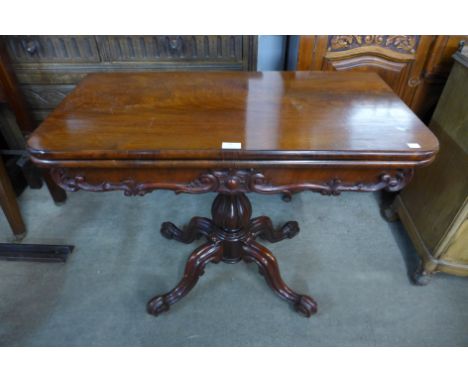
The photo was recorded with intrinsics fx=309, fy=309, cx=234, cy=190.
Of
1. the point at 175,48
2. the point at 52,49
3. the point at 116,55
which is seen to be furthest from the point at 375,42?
the point at 52,49

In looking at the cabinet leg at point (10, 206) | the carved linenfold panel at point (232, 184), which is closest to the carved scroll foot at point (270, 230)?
the carved linenfold panel at point (232, 184)

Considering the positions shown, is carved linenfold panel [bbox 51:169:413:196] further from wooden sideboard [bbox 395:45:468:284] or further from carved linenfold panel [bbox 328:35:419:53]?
carved linenfold panel [bbox 328:35:419:53]

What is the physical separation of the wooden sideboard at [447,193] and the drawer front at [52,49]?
54.7 inches

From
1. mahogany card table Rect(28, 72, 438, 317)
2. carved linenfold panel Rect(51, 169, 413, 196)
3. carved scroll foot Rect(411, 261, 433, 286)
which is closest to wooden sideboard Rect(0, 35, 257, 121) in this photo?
mahogany card table Rect(28, 72, 438, 317)

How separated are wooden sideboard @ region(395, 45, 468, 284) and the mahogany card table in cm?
37

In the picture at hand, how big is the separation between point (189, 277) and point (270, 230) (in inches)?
16.5

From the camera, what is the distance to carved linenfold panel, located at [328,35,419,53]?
1192 mm

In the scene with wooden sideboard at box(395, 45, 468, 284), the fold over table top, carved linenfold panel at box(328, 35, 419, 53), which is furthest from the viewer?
carved linenfold panel at box(328, 35, 419, 53)

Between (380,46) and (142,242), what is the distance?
1.30 metres

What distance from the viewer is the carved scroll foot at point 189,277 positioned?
1108 millimetres

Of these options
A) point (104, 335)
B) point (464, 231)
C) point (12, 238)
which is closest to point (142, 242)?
point (104, 335)

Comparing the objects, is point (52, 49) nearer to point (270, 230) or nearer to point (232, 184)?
point (232, 184)

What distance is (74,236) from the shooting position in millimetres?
1455

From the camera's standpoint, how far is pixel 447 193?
1129mm
